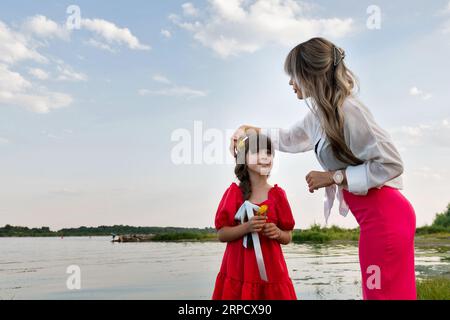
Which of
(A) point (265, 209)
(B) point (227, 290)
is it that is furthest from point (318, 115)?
(B) point (227, 290)

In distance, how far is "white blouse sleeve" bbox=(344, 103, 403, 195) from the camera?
7.54ft

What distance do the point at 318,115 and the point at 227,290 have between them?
103cm

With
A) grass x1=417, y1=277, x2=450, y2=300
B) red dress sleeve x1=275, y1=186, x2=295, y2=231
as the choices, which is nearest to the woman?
red dress sleeve x1=275, y1=186, x2=295, y2=231

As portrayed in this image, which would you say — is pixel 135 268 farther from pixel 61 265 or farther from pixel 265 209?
pixel 265 209

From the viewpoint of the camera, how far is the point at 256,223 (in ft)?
8.64

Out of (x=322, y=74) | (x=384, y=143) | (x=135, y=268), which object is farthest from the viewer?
(x=135, y=268)

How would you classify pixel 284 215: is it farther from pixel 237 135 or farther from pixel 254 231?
pixel 237 135

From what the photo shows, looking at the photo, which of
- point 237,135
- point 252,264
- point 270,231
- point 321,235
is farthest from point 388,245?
point 321,235

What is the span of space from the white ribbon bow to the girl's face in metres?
0.20

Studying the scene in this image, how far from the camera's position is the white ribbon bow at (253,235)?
8.65ft

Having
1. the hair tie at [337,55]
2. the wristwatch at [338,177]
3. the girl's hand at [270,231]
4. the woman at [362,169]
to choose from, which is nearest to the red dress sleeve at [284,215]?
the girl's hand at [270,231]

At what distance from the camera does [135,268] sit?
990cm

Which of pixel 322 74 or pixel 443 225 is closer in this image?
pixel 322 74
